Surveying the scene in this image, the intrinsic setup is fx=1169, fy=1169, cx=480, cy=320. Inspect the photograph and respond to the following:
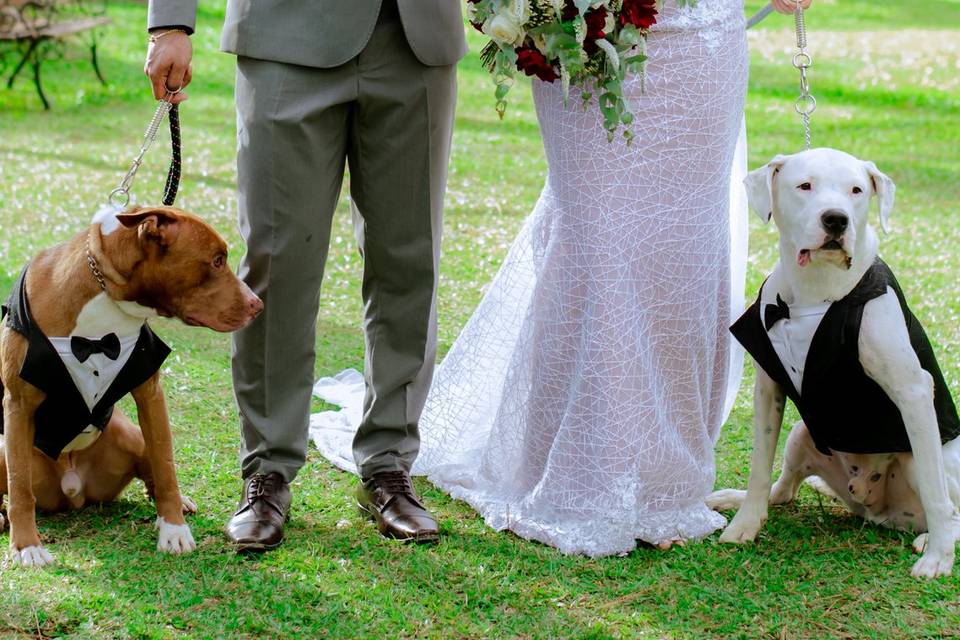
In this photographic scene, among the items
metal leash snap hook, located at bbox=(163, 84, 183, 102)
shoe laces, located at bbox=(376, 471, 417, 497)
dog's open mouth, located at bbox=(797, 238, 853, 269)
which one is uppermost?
metal leash snap hook, located at bbox=(163, 84, 183, 102)

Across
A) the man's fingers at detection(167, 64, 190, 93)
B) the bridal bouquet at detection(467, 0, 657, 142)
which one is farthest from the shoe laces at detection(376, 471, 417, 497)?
the man's fingers at detection(167, 64, 190, 93)

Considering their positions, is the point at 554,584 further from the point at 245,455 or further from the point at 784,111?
the point at 784,111

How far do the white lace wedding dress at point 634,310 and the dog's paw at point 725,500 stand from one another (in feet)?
0.46

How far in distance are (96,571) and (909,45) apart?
51.1 ft

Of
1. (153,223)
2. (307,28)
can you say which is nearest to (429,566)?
(153,223)

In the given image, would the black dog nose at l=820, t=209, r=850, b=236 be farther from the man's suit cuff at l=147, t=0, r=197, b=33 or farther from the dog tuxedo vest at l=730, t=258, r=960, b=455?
the man's suit cuff at l=147, t=0, r=197, b=33

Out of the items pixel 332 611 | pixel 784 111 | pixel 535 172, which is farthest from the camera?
pixel 784 111

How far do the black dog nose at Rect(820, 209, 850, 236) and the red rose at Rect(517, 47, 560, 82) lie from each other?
875 millimetres

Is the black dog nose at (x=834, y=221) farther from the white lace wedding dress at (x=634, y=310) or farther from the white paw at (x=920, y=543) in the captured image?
the white paw at (x=920, y=543)

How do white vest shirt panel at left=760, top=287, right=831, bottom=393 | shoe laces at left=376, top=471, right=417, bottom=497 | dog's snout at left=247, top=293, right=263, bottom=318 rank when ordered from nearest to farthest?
dog's snout at left=247, top=293, right=263, bottom=318 → white vest shirt panel at left=760, top=287, right=831, bottom=393 → shoe laces at left=376, top=471, right=417, bottom=497

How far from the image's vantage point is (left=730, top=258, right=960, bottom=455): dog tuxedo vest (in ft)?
11.3

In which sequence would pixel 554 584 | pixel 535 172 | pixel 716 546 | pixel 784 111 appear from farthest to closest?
1. pixel 784 111
2. pixel 535 172
3. pixel 716 546
4. pixel 554 584

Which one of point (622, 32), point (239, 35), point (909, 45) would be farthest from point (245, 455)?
point (909, 45)

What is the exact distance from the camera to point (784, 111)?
1228cm
